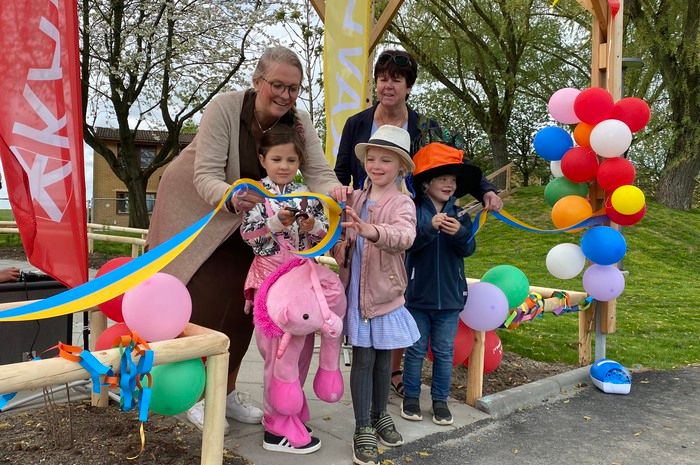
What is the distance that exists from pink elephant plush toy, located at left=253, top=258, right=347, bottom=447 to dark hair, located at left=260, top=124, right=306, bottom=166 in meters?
0.55

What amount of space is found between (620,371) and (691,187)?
580 inches

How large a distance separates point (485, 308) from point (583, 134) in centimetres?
154

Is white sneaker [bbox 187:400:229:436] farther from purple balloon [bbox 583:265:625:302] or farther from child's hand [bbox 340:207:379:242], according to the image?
purple balloon [bbox 583:265:625:302]

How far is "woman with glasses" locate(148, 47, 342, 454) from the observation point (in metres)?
2.96

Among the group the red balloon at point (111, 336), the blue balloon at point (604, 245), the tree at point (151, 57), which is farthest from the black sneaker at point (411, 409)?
the tree at point (151, 57)

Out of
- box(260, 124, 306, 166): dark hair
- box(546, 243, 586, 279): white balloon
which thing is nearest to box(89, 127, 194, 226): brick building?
box(546, 243, 586, 279): white balloon

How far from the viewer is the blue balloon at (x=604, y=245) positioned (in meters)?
4.23

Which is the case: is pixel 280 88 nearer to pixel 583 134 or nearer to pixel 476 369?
pixel 476 369

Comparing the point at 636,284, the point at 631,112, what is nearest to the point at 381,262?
the point at 631,112

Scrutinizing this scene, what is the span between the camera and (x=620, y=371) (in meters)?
4.49

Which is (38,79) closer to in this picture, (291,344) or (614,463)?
(291,344)

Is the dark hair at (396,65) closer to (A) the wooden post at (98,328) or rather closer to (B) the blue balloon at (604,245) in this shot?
(B) the blue balloon at (604,245)

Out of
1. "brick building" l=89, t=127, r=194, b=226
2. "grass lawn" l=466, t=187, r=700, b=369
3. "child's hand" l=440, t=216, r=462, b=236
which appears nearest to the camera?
"child's hand" l=440, t=216, r=462, b=236

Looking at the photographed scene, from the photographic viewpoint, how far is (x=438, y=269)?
3.56 m
